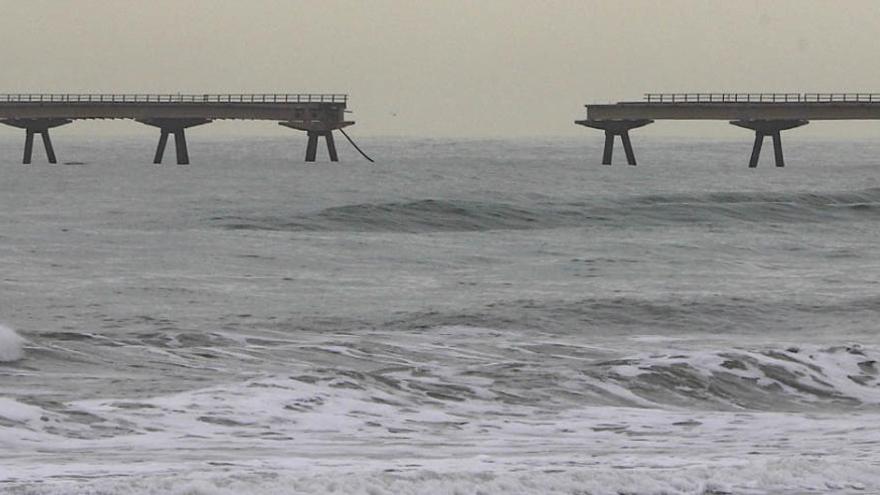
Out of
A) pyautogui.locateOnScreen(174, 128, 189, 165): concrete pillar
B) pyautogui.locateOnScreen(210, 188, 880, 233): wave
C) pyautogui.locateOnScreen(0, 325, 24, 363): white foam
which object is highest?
pyautogui.locateOnScreen(174, 128, 189, 165): concrete pillar

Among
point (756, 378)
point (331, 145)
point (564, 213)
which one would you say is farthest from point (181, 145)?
point (756, 378)

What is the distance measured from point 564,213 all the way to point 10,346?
42.7m

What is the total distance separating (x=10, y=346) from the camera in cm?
1916

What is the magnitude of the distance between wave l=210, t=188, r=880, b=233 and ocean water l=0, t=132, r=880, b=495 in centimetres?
259

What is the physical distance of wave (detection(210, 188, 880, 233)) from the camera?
5225 centimetres

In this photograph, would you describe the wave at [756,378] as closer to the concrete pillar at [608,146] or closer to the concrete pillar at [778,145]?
the concrete pillar at [778,145]

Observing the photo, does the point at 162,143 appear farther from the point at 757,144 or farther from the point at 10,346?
the point at 10,346

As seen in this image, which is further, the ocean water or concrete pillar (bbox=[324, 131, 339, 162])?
concrete pillar (bbox=[324, 131, 339, 162])

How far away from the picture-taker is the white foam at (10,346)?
61.2ft

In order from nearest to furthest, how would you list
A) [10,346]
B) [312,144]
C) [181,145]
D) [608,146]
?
[10,346] < [181,145] < [312,144] < [608,146]

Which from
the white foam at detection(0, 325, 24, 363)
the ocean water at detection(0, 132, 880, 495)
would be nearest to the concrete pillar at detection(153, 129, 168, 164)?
the ocean water at detection(0, 132, 880, 495)

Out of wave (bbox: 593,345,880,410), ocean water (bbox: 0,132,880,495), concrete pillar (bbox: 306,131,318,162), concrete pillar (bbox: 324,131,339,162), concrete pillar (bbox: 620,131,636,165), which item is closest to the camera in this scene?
ocean water (bbox: 0,132,880,495)

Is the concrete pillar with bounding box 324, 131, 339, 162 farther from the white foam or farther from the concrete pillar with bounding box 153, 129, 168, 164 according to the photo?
the white foam

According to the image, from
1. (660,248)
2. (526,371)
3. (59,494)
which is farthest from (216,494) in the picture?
(660,248)
